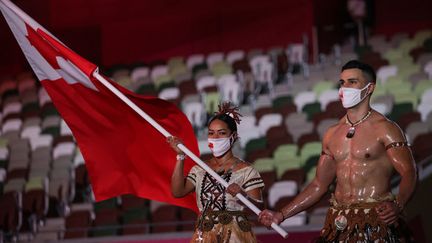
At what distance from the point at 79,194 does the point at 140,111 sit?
709cm

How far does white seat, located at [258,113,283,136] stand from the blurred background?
1.1 inches

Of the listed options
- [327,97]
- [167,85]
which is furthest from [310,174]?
[167,85]

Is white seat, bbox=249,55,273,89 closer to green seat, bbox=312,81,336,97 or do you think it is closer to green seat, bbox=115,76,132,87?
green seat, bbox=312,81,336,97

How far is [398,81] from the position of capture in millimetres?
14398

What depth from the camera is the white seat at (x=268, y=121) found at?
1428 centimetres

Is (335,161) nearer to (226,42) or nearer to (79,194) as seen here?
(79,194)

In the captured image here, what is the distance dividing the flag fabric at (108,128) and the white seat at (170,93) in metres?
8.47

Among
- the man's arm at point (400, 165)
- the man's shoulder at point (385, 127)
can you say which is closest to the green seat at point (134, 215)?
the man's shoulder at point (385, 127)

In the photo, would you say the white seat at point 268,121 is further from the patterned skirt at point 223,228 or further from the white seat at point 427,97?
the patterned skirt at point 223,228

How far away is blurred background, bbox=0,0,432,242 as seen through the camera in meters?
12.1

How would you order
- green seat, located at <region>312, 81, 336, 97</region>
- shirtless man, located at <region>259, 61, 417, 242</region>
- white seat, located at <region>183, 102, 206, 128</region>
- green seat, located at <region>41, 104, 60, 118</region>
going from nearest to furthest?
shirtless man, located at <region>259, 61, 417, 242</region> → green seat, located at <region>312, 81, 336, 97</region> → white seat, located at <region>183, 102, 206, 128</region> → green seat, located at <region>41, 104, 60, 118</region>

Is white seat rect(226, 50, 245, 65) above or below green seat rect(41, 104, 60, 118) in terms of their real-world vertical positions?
above

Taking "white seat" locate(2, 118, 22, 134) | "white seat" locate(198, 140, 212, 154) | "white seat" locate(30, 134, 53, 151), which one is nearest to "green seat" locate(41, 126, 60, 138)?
"white seat" locate(30, 134, 53, 151)

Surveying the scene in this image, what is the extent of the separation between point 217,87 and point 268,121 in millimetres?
2003
